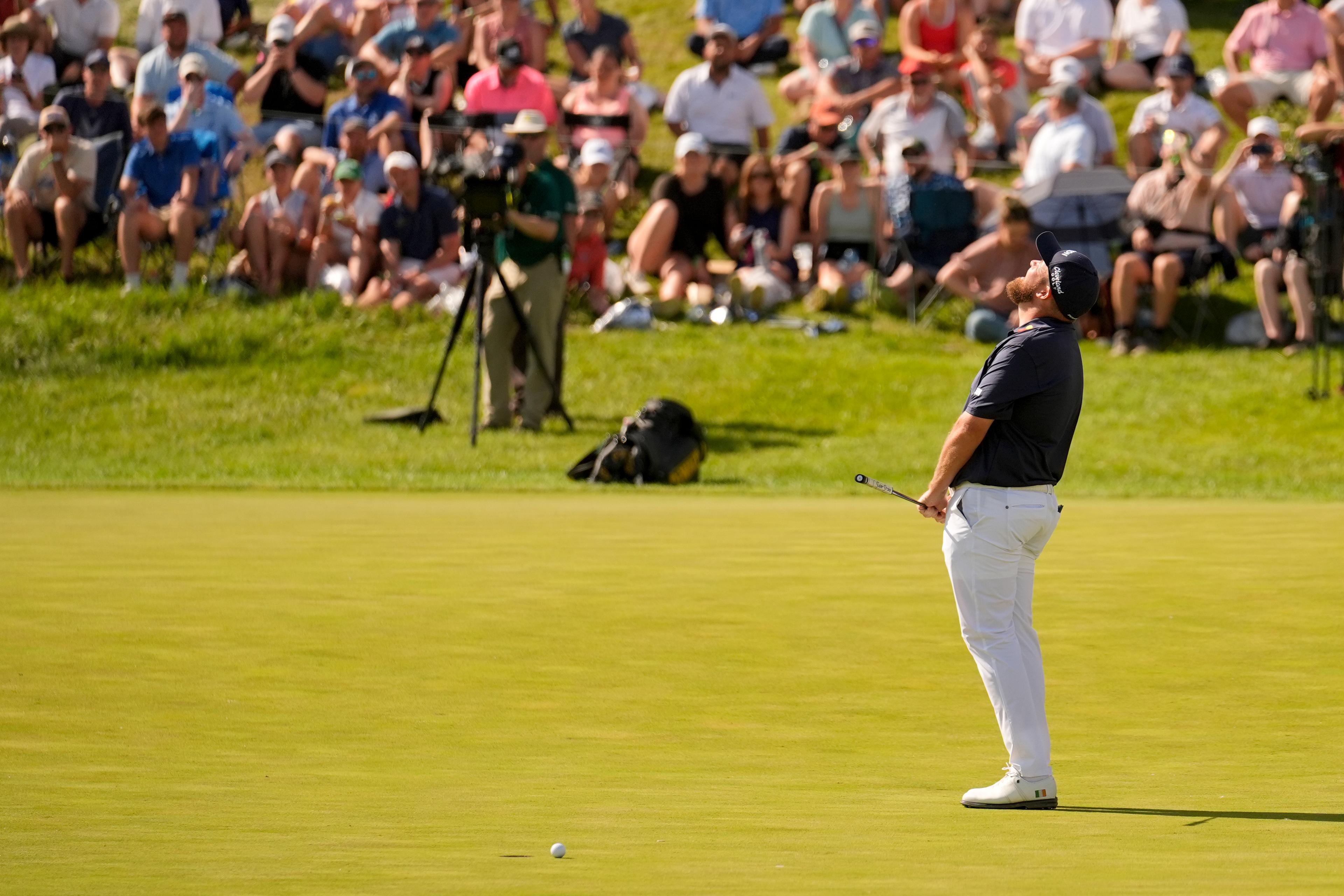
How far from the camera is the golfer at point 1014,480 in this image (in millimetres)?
6207

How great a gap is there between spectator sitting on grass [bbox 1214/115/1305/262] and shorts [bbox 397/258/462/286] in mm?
7965

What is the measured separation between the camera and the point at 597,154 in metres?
22.3

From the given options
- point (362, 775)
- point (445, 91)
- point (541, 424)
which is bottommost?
point (541, 424)

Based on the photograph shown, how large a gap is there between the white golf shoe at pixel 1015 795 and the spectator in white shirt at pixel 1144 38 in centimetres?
1934

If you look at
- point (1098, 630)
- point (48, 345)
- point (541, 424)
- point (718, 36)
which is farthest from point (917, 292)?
point (1098, 630)

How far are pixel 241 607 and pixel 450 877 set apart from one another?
505 cm

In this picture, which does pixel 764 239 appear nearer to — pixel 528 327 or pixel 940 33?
pixel 940 33

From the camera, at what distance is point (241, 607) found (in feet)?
31.9

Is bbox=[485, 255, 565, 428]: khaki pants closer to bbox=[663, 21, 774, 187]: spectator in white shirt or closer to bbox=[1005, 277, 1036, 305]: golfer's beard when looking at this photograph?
bbox=[663, 21, 774, 187]: spectator in white shirt

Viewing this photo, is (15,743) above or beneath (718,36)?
beneath

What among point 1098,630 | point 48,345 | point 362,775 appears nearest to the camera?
point 362,775

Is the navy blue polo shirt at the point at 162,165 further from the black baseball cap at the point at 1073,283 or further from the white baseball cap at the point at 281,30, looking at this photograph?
the black baseball cap at the point at 1073,283

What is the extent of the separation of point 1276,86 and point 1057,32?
2.69 m

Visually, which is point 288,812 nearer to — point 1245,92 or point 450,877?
point 450,877
